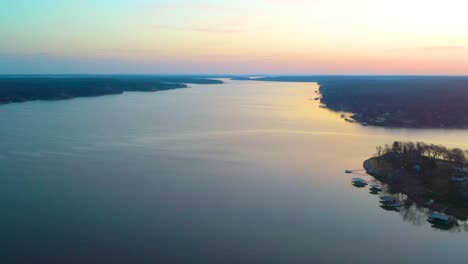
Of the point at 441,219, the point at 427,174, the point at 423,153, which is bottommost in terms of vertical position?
the point at 441,219

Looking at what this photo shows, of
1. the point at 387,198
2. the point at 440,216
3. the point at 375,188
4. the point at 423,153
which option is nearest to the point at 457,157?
the point at 423,153

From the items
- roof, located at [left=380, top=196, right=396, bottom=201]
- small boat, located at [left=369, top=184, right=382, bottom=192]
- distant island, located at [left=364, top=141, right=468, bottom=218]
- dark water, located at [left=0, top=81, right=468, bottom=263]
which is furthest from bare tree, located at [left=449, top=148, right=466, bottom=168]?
roof, located at [left=380, top=196, right=396, bottom=201]

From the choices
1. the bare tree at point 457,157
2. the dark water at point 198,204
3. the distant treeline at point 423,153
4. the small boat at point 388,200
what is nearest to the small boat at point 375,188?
the dark water at point 198,204

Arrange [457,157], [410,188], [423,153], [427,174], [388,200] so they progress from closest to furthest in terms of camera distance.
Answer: [388,200]
[410,188]
[427,174]
[457,157]
[423,153]

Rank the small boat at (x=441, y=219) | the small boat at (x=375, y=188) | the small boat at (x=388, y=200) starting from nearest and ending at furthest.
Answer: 1. the small boat at (x=441, y=219)
2. the small boat at (x=388, y=200)
3. the small boat at (x=375, y=188)

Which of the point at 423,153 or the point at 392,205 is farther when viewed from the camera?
the point at 423,153

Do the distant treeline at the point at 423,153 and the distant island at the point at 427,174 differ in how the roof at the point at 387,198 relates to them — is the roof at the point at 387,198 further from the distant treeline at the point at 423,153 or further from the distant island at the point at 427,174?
the distant treeline at the point at 423,153

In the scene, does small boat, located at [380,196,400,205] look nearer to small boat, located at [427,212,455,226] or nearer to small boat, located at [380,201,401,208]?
small boat, located at [380,201,401,208]

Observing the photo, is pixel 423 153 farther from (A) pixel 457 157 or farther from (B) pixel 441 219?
(B) pixel 441 219
